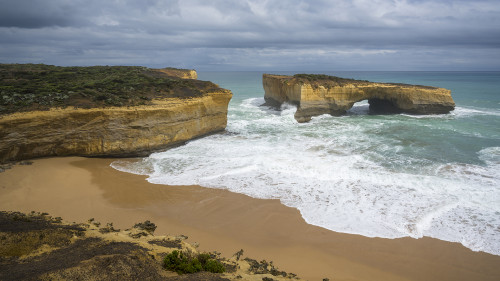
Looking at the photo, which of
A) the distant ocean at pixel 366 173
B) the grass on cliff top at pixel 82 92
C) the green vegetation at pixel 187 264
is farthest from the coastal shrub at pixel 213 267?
the grass on cliff top at pixel 82 92

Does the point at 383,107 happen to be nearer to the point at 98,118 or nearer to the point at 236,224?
the point at 236,224

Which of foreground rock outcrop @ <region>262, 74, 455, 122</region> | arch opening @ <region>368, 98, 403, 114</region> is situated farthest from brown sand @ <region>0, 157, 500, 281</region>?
arch opening @ <region>368, 98, 403, 114</region>

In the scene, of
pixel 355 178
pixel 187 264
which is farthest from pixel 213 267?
pixel 355 178

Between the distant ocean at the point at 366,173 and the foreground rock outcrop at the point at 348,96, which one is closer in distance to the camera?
the distant ocean at the point at 366,173

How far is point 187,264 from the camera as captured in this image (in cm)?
572

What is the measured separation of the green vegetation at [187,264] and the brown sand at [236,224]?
2.40 meters

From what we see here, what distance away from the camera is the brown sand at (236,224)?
7961mm

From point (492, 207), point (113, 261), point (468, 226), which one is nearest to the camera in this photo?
point (113, 261)

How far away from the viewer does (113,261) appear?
5.21 meters

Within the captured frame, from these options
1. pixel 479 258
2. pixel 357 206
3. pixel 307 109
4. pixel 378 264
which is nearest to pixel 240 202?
pixel 357 206

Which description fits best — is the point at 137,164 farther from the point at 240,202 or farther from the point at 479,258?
→ the point at 479,258

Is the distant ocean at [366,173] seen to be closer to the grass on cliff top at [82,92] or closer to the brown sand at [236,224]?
the brown sand at [236,224]

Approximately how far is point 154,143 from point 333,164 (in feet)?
32.4

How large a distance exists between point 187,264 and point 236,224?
4.26m
